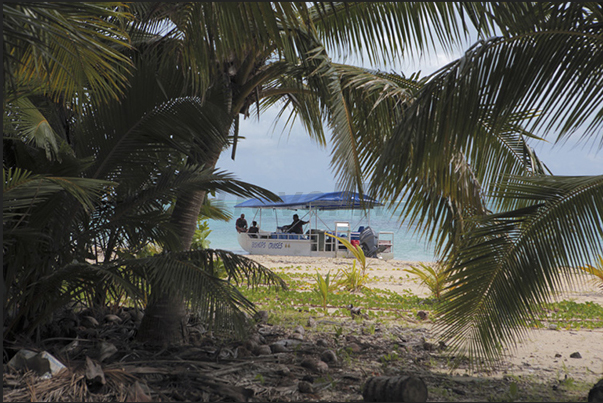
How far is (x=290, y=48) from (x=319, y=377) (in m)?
2.30

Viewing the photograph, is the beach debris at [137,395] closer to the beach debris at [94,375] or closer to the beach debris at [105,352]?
the beach debris at [94,375]

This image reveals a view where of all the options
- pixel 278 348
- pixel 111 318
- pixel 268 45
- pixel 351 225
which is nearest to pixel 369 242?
pixel 351 225

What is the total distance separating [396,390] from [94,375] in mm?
1742

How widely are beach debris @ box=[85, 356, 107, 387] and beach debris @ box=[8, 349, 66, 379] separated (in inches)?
8.7

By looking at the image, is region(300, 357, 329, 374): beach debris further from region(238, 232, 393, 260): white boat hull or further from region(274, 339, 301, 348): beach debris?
region(238, 232, 393, 260): white boat hull

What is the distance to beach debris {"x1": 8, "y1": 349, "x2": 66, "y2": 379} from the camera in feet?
9.66

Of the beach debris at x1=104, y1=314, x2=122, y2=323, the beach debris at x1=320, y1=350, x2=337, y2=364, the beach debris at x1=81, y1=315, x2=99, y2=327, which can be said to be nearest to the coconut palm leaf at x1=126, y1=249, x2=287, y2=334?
the beach debris at x1=320, y1=350, x2=337, y2=364

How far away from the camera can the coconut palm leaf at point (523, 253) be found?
9.89ft

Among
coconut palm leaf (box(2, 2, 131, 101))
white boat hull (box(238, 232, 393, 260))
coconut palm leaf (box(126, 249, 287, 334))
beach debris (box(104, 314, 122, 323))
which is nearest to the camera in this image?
coconut palm leaf (box(2, 2, 131, 101))

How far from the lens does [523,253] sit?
3.15 metres

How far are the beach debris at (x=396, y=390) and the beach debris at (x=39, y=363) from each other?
1872mm

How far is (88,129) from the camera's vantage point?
378cm

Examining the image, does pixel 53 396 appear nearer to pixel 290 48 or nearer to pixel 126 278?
pixel 126 278

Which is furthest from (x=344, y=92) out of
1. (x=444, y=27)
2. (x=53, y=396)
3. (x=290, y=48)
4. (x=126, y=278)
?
(x=53, y=396)
